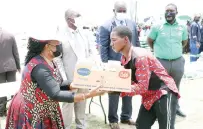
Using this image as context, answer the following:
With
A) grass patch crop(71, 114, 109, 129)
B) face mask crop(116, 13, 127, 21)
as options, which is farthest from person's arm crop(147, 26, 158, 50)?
grass patch crop(71, 114, 109, 129)

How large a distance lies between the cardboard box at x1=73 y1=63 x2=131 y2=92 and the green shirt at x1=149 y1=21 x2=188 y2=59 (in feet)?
8.05

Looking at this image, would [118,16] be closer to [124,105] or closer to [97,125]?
[124,105]

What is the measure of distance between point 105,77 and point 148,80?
46 centimetres

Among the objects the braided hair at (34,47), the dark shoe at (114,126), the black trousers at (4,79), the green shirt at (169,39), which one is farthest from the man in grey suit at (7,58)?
the braided hair at (34,47)

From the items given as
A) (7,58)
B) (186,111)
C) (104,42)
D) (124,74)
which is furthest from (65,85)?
(186,111)

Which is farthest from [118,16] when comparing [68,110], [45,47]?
[45,47]

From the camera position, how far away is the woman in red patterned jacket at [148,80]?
2947mm

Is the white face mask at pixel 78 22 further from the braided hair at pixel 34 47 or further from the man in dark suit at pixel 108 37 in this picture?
the braided hair at pixel 34 47

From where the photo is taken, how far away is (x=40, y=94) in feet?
8.91

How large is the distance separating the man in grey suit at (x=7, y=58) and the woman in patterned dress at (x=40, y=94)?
298 centimetres

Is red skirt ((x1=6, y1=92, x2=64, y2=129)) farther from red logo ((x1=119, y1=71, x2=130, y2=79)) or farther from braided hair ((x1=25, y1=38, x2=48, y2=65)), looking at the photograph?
red logo ((x1=119, y1=71, x2=130, y2=79))

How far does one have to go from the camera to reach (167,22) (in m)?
5.04

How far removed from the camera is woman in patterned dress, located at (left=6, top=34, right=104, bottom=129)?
264cm

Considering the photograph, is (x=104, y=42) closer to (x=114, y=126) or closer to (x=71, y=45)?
(x=71, y=45)
